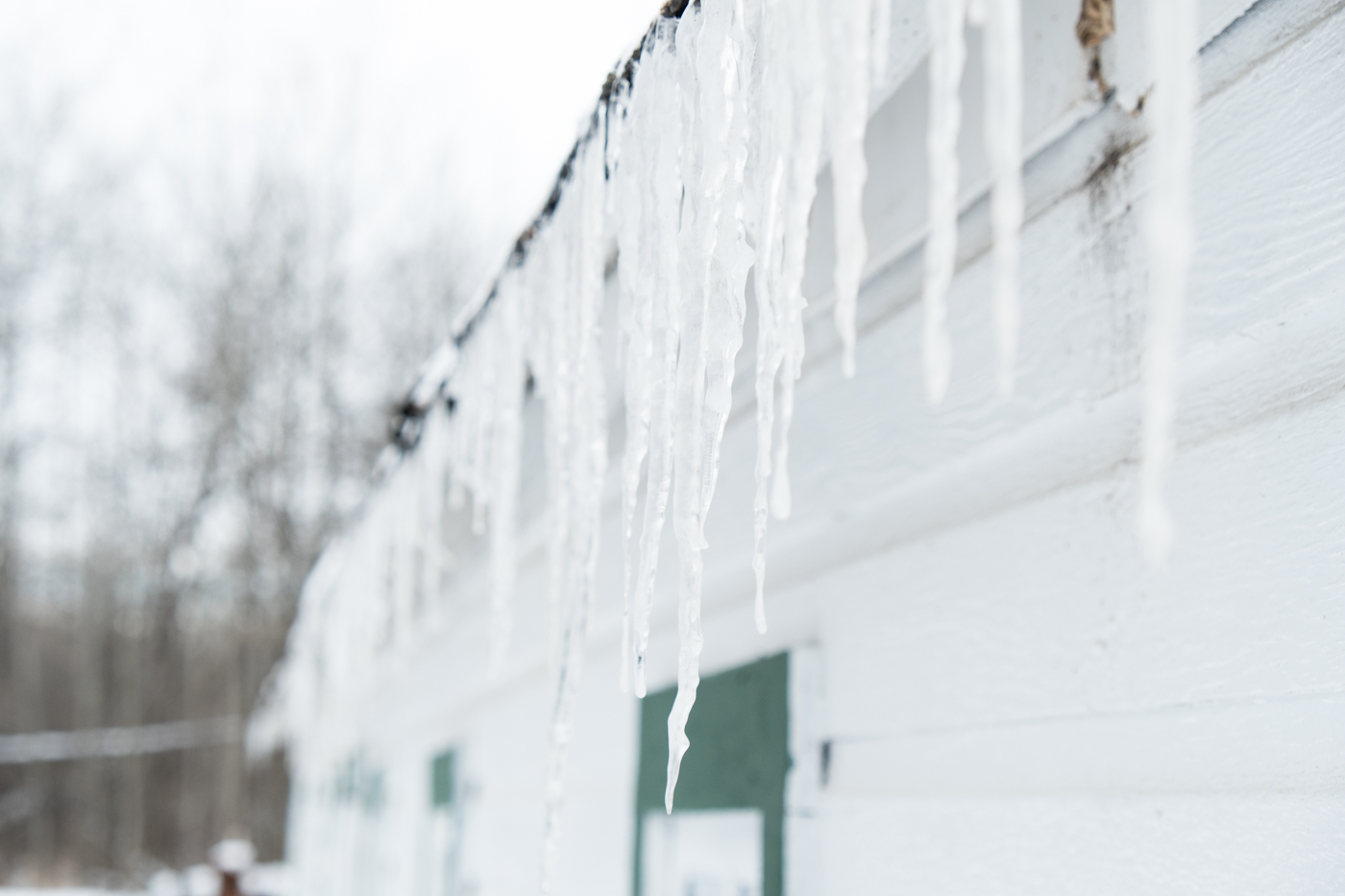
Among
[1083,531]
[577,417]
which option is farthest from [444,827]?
[1083,531]

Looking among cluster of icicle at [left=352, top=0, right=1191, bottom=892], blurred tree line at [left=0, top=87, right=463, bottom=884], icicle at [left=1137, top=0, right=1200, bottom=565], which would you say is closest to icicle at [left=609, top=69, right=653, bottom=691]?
cluster of icicle at [left=352, top=0, right=1191, bottom=892]

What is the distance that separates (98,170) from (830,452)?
1966 cm

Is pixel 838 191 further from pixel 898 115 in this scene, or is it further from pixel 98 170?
pixel 98 170

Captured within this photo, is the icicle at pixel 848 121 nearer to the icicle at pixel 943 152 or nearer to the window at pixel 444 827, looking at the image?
the icicle at pixel 943 152

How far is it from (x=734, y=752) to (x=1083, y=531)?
0.73 metres

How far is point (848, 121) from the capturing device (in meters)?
0.73

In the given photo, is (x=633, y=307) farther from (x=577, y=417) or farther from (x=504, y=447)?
(x=504, y=447)

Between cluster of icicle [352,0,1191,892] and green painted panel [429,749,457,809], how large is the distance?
203 centimetres

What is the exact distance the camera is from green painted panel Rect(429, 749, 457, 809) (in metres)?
3.60

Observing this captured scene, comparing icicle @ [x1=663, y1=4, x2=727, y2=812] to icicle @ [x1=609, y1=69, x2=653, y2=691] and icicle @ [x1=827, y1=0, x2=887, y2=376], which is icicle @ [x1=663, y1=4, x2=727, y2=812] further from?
icicle @ [x1=827, y1=0, x2=887, y2=376]

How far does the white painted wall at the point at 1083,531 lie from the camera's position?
0.80 meters

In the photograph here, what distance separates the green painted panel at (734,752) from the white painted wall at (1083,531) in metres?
0.04

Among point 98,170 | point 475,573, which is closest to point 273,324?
point 98,170

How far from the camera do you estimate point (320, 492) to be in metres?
15.6
